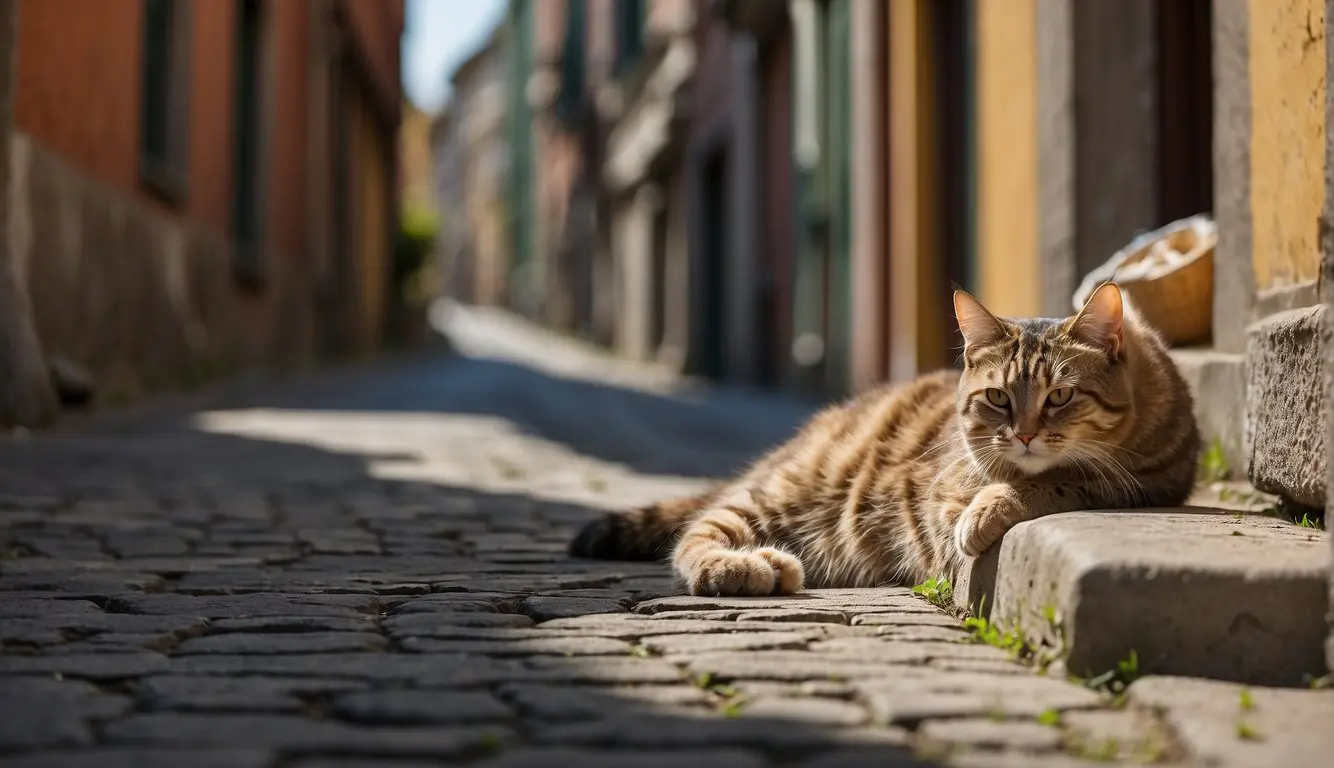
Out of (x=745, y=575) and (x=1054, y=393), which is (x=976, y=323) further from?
(x=745, y=575)

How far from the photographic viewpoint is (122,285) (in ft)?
32.3

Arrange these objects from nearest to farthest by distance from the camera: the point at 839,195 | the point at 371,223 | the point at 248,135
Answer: the point at 839,195, the point at 248,135, the point at 371,223

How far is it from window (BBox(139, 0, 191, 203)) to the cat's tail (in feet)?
25.8

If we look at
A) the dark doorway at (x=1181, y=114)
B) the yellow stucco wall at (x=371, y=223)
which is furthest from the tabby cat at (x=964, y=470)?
the yellow stucco wall at (x=371, y=223)

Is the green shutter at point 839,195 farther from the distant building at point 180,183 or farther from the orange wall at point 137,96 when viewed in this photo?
the orange wall at point 137,96

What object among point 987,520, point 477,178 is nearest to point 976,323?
point 987,520

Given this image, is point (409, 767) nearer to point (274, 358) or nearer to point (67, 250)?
point (67, 250)

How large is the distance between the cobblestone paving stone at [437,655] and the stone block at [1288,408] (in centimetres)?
97

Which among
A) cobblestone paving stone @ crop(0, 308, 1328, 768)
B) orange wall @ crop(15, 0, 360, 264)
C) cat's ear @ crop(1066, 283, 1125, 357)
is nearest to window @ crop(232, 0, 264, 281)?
orange wall @ crop(15, 0, 360, 264)

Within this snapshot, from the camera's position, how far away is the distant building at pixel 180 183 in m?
8.53

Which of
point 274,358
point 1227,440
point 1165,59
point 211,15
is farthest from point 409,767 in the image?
point 274,358

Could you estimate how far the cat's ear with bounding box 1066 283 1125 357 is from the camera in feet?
11.4

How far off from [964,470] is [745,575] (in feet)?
1.95

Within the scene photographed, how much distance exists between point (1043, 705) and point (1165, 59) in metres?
4.94
